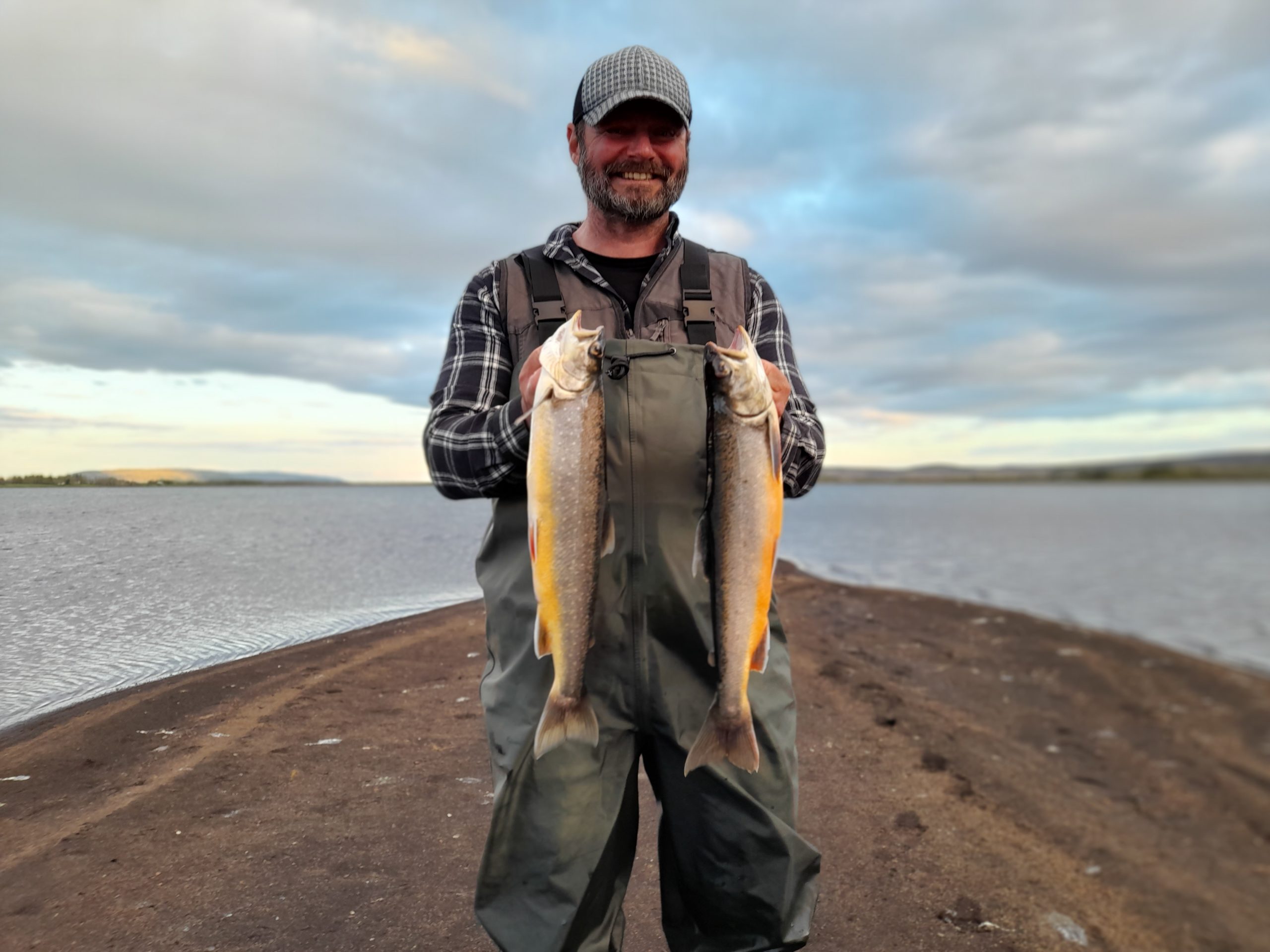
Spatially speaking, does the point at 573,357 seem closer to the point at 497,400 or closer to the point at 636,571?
the point at 497,400

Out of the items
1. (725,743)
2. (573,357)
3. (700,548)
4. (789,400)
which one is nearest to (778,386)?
(789,400)

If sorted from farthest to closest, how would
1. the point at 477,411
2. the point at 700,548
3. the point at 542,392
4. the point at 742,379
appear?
the point at 477,411 < the point at 700,548 < the point at 742,379 < the point at 542,392

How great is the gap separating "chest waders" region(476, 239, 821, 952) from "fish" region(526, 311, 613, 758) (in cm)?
16

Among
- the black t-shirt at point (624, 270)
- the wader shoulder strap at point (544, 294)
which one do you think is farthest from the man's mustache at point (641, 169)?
the wader shoulder strap at point (544, 294)

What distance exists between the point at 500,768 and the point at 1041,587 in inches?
920

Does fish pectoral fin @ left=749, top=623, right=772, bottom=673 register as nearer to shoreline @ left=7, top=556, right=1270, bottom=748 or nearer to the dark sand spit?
the dark sand spit

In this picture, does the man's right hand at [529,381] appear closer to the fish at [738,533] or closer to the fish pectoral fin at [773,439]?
the fish at [738,533]

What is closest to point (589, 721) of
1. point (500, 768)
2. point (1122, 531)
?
point (500, 768)

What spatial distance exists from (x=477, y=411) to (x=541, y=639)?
1006 millimetres

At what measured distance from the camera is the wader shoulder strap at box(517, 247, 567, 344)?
314 centimetres

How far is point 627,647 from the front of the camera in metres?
2.92

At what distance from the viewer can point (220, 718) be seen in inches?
271

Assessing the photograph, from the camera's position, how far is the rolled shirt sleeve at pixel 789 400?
3.08 m

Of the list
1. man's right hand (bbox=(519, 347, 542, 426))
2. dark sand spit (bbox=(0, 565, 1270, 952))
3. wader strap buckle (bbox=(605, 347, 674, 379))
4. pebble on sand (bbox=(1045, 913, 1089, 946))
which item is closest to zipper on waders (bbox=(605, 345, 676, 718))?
wader strap buckle (bbox=(605, 347, 674, 379))
